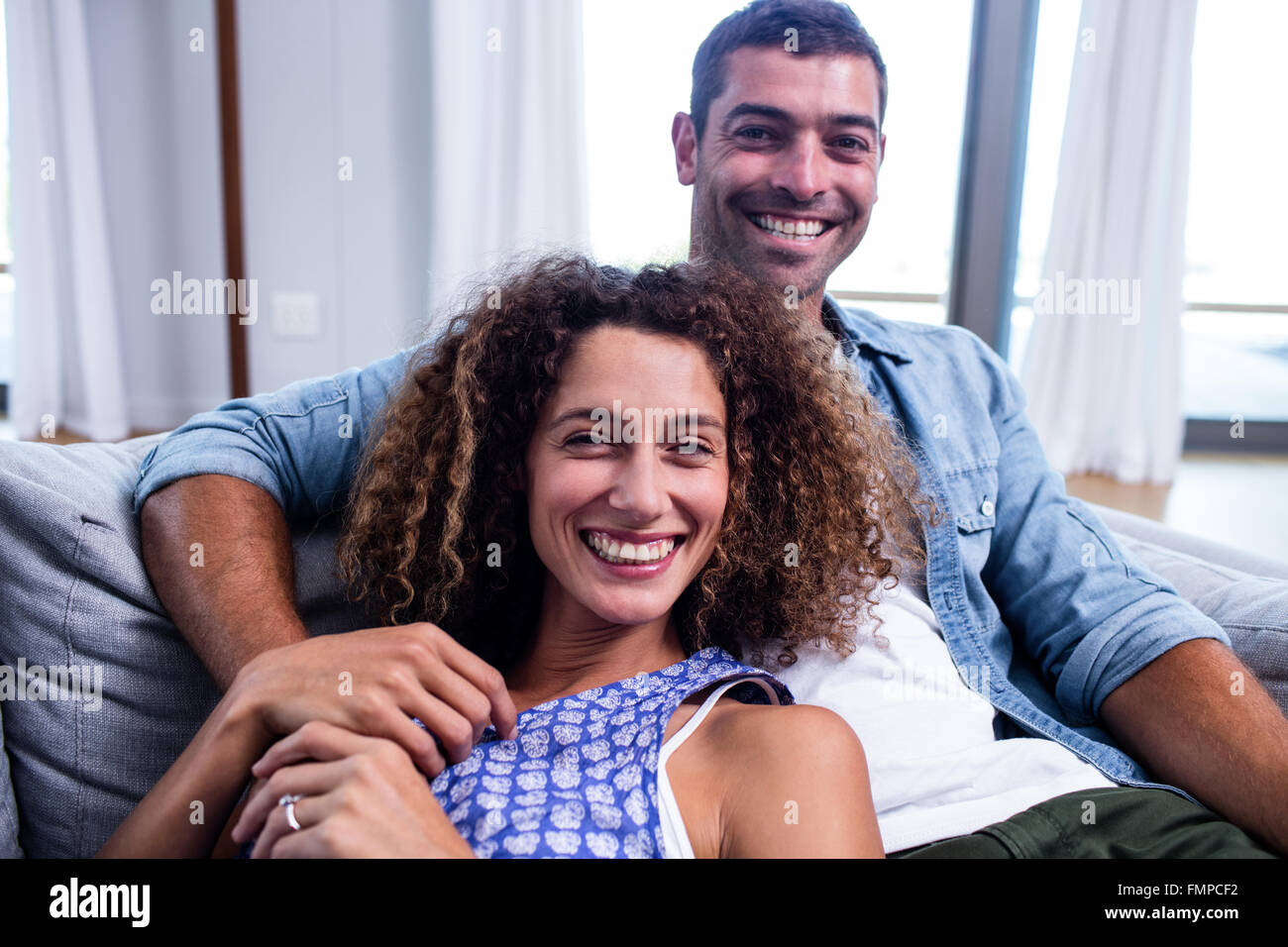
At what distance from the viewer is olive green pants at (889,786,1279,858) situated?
40.3 inches

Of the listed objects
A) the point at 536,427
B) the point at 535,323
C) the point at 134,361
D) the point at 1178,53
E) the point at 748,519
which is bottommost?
the point at 134,361

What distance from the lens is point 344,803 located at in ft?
2.61

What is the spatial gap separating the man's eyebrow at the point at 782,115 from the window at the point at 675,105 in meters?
1.75

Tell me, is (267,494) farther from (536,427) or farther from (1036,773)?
(1036,773)

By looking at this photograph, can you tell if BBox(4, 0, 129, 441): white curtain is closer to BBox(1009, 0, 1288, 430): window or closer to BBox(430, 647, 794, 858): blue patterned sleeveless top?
BBox(430, 647, 794, 858): blue patterned sleeveless top

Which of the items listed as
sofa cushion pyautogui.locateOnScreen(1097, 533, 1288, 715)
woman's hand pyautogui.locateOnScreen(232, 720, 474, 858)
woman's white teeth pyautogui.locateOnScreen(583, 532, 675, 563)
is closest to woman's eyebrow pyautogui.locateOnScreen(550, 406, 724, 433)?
woman's white teeth pyautogui.locateOnScreen(583, 532, 675, 563)

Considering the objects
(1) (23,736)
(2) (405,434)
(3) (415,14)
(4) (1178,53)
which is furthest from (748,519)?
(4) (1178,53)

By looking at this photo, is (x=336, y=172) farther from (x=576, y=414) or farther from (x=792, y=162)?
(x=576, y=414)

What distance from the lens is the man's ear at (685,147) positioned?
5.70 ft

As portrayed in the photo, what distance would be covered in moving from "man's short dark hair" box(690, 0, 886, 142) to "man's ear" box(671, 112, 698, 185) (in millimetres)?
54

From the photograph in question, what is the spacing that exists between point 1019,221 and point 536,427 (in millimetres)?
2857

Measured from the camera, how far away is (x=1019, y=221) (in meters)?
3.50

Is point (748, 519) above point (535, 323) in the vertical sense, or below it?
below

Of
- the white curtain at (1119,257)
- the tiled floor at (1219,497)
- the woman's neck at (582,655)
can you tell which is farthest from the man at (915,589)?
the white curtain at (1119,257)
